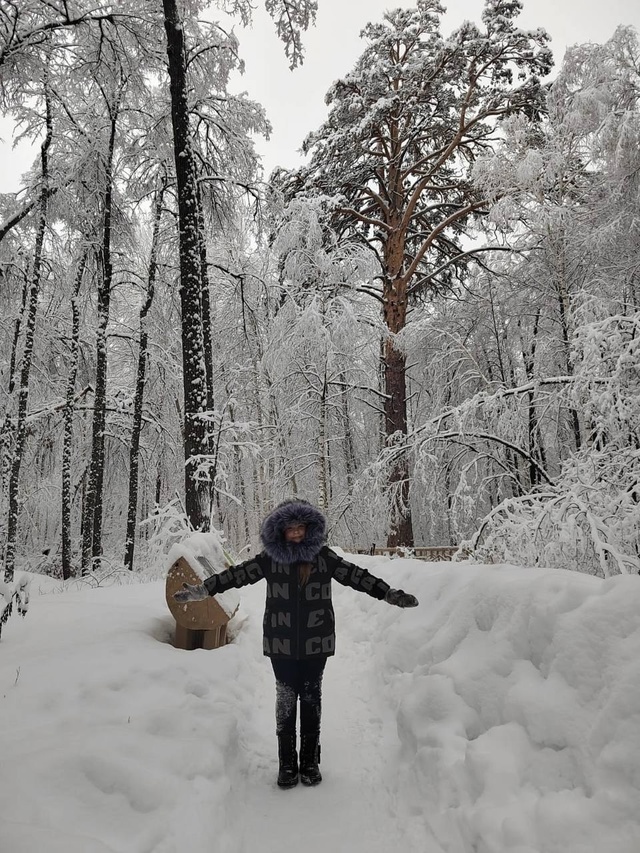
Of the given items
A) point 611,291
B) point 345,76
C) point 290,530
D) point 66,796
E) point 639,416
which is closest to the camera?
point 66,796

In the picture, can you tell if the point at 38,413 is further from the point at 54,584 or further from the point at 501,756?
the point at 501,756

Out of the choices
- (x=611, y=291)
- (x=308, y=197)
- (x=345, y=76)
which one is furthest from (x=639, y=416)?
(x=345, y=76)

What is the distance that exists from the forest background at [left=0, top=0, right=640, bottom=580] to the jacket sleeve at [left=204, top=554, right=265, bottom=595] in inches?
108

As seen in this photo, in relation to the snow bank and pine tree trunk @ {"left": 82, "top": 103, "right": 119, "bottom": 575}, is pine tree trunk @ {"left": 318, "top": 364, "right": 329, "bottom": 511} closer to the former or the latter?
pine tree trunk @ {"left": 82, "top": 103, "right": 119, "bottom": 575}

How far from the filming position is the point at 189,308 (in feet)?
20.6

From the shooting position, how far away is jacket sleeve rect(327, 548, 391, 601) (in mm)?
3230

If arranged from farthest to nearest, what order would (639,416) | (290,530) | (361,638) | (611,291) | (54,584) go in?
(54,584) → (611,291) → (361,638) → (639,416) → (290,530)

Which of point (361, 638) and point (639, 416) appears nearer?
point (639, 416)

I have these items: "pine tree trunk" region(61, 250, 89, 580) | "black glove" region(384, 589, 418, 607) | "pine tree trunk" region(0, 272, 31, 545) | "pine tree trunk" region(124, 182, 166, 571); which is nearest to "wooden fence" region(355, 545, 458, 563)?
"pine tree trunk" region(124, 182, 166, 571)

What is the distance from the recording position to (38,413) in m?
12.8

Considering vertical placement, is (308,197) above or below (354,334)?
above

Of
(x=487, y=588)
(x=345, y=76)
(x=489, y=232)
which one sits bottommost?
(x=487, y=588)

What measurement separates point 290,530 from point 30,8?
30.2 ft

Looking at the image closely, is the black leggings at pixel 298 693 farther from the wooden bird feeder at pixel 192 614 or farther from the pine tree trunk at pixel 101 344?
the pine tree trunk at pixel 101 344
